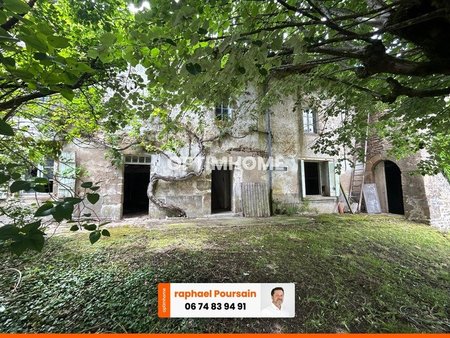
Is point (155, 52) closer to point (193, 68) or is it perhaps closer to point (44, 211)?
point (193, 68)

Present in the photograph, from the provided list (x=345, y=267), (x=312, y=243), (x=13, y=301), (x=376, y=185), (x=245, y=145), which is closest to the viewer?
(x=13, y=301)

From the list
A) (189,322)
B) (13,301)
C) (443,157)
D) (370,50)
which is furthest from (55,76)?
(443,157)

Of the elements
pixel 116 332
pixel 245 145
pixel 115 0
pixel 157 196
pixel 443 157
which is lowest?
pixel 116 332

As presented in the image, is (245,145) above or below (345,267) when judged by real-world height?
above

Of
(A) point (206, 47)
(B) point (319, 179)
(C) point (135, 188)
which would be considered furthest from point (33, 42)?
(C) point (135, 188)

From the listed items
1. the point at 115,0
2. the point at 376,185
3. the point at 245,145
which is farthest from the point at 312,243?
the point at 376,185

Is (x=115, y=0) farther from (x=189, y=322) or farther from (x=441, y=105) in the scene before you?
(x=441, y=105)

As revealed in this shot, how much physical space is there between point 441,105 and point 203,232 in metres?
4.46

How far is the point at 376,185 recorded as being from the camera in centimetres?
862

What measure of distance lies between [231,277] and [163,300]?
2.97ft

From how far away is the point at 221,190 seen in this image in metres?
9.29

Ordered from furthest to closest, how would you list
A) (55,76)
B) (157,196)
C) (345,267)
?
(157,196)
(345,267)
(55,76)

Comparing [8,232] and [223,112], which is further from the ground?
[223,112]

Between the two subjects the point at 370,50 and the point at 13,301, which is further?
the point at 13,301
